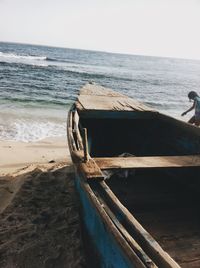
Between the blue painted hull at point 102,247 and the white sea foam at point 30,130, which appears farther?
the white sea foam at point 30,130

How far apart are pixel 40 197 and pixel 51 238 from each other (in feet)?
3.68

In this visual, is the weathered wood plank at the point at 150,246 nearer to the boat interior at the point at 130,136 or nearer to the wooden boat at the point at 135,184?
the wooden boat at the point at 135,184

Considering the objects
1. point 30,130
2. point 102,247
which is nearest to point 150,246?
point 102,247

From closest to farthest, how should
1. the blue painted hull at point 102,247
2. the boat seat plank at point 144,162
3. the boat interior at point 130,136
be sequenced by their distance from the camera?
the blue painted hull at point 102,247
the boat seat plank at point 144,162
the boat interior at point 130,136

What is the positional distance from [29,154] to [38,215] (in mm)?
3044

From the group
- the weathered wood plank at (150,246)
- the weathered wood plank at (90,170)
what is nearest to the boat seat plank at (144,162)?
the weathered wood plank at (90,170)

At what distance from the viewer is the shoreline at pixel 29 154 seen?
6421 millimetres

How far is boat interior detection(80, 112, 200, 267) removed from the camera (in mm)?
3232

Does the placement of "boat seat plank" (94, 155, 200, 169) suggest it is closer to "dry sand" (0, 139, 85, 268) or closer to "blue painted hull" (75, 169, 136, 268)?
"blue painted hull" (75, 169, 136, 268)

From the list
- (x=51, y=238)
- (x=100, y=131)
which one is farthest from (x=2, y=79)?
(x=51, y=238)

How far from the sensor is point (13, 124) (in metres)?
9.87

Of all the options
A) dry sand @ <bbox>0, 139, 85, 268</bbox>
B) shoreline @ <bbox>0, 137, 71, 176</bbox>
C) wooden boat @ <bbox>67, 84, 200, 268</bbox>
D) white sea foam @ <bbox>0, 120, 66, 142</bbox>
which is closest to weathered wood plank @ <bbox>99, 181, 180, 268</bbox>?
wooden boat @ <bbox>67, 84, 200, 268</bbox>

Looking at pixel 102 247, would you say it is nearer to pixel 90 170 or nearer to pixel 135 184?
pixel 90 170

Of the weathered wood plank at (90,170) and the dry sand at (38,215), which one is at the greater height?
the weathered wood plank at (90,170)
